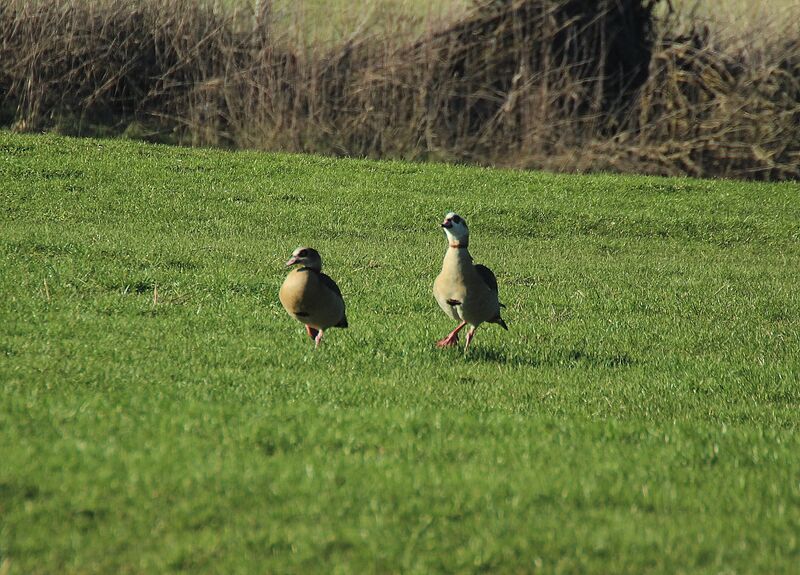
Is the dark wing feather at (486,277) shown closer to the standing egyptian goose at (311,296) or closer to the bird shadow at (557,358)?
the bird shadow at (557,358)

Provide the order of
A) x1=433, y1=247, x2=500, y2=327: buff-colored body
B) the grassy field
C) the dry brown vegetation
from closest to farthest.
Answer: the grassy field
x1=433, y1=247, x2=500, y2=327: buff-colored body
the dry brown vegetation

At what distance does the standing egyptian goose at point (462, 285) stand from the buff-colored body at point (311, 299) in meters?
0.89

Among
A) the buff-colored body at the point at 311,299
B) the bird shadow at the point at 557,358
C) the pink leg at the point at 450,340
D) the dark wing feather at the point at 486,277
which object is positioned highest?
the dark wing feather at the point at 486,277

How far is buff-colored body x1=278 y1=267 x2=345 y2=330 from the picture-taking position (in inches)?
349

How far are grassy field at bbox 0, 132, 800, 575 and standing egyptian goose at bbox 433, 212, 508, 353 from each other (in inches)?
16.4

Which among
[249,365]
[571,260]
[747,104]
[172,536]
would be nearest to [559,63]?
[747,104]

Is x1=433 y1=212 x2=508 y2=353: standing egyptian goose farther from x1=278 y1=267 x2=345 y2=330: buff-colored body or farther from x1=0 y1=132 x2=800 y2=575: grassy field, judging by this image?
x1=278 y1=267 x2=345 y2=330: buff-colored body

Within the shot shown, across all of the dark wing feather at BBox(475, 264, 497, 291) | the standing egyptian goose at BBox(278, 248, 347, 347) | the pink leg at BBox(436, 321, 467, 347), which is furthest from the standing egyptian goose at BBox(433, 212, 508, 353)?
the standing egyptian goose at BBox(278, 248, 347, 347)

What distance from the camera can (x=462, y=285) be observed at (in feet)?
30.0

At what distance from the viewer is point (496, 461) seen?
6.26 metres

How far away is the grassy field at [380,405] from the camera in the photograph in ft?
16.7

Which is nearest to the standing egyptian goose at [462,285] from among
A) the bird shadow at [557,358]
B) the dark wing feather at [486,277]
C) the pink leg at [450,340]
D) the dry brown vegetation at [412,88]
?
the dark wing feather at [486,277]

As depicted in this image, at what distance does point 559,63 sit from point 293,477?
64.1 ft

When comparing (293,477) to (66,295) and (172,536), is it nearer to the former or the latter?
(172,536)
